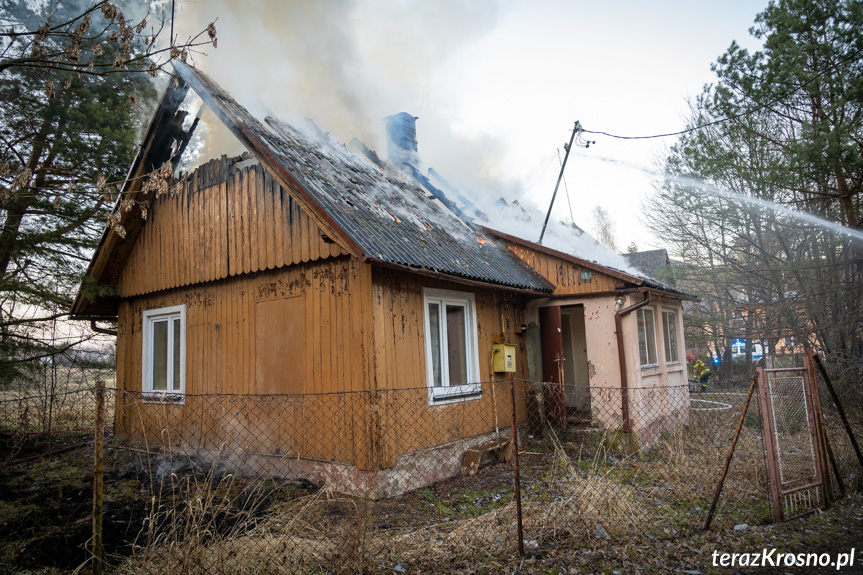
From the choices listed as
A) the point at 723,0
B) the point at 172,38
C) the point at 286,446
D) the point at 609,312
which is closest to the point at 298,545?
the point at 286,446

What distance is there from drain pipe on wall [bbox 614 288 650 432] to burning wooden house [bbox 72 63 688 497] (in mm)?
29

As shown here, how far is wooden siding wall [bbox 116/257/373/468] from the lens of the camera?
7113 millimetres

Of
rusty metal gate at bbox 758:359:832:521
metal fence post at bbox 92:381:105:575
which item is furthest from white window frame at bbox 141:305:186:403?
rusty metal gate at bbox 758:359:832:521

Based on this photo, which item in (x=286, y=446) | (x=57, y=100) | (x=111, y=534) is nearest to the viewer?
(x=111, y=534)

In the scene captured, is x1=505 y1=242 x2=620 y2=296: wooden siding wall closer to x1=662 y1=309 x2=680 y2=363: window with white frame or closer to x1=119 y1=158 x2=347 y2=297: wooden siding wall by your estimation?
x1=662 y1=309 x2=680 y2=363: window with white frame

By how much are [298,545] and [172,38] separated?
500 cm

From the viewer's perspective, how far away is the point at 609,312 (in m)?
10.4

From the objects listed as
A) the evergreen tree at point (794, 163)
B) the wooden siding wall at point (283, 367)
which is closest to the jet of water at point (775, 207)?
the evergreen tree at point (794, 163)

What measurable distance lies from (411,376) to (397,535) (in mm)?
2731

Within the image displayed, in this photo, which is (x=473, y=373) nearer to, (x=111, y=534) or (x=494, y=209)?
(x=111, y=534)

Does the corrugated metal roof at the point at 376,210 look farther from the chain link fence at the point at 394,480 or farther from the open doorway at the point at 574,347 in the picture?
the open doorway at the point at 574,347

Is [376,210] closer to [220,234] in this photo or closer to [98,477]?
[220,234]

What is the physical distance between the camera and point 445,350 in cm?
846

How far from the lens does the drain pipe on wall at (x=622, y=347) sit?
10023 millimetres
